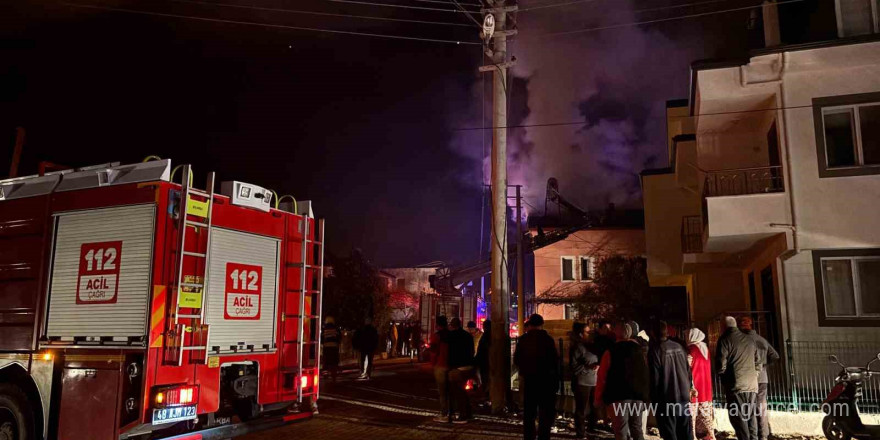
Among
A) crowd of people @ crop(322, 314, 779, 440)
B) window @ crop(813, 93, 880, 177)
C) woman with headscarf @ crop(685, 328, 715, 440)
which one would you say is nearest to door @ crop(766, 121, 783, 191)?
window @ crop(813, 93, 880, 177)

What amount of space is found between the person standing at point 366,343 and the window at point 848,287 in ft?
35.6

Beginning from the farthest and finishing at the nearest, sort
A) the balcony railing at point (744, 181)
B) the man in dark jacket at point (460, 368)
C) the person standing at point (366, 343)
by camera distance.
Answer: the person standing at point (366, 343), the balcony railing at point (744, 181), the man in dark jacket at point (460, 368)

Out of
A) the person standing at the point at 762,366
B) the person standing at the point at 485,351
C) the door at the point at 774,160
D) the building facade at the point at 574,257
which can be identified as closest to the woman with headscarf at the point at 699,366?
the person standing at the point at 762,366

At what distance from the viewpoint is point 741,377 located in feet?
26.9

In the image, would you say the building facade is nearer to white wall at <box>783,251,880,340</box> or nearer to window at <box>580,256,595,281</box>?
window at <box>580,256,595,281</box>

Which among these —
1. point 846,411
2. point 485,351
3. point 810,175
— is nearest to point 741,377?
point 846,411

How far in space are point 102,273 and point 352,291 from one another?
29310 mm

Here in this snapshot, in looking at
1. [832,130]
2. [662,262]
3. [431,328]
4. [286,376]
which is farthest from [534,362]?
[431,328]

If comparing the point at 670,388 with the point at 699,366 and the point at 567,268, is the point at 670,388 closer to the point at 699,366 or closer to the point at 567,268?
the point at 699,366

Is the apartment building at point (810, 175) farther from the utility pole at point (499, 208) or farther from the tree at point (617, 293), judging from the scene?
the tree at point (617, 293)

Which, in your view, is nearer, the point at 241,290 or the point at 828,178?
the point at 241,290

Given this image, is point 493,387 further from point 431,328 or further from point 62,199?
point 431,328

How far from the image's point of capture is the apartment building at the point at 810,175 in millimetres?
12156

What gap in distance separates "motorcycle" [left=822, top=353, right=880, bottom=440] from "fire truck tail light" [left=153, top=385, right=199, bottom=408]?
841 cm
